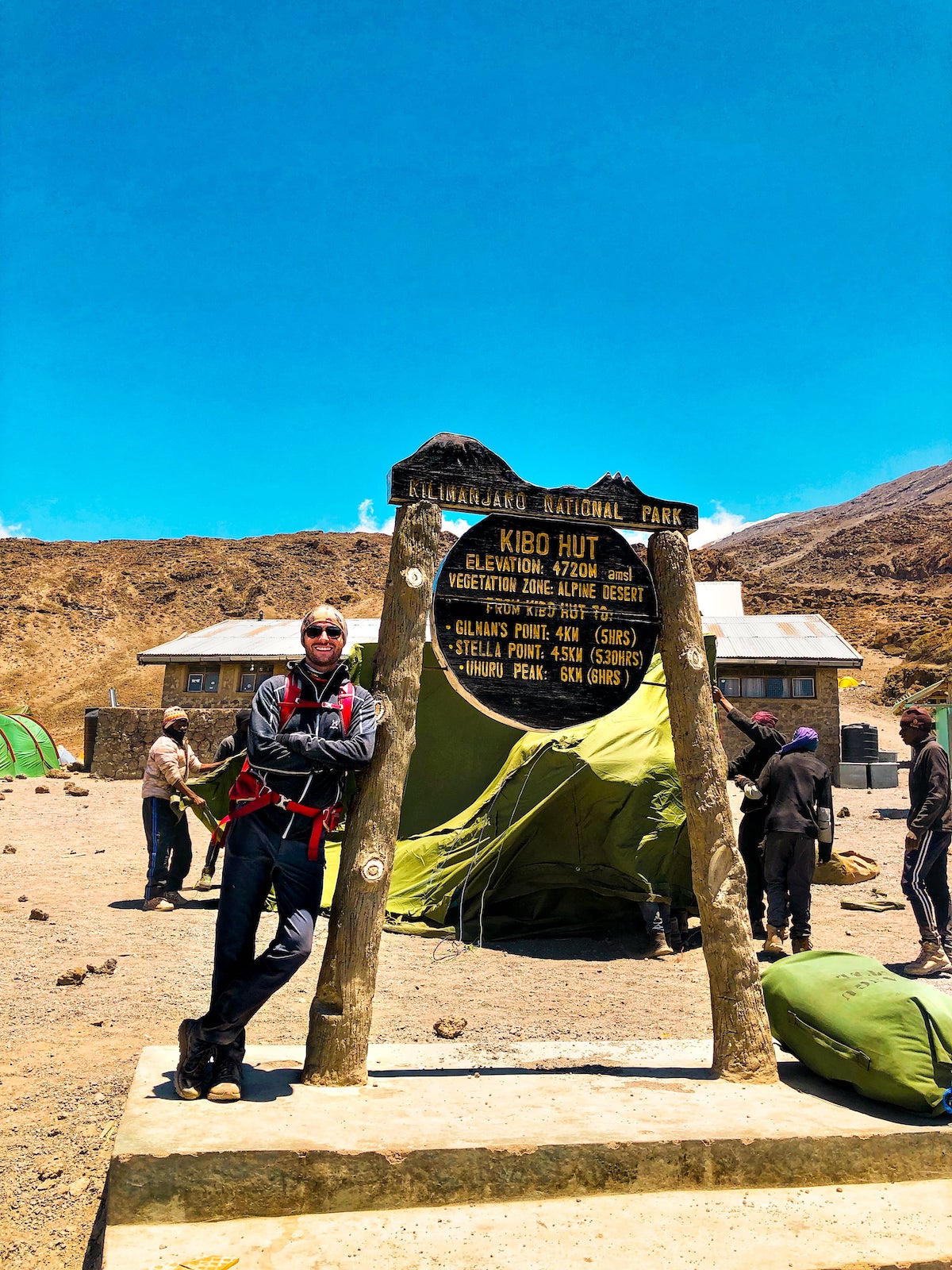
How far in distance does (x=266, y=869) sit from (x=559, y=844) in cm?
445

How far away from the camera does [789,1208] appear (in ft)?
9.97

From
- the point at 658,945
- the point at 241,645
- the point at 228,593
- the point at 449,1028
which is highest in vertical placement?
the point at 228,593

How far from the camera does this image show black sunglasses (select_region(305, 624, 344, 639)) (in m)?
3.54

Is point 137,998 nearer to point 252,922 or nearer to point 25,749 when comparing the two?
point 252,922

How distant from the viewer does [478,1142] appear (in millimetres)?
3045

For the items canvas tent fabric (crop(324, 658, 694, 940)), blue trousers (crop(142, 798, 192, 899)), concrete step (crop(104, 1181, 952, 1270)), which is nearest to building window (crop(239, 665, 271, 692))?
blue trousers (crop(142, 798, 192, 899))

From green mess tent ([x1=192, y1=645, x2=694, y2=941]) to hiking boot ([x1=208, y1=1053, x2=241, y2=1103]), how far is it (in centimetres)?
416

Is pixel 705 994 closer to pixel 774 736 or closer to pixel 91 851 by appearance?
pixel 774 736

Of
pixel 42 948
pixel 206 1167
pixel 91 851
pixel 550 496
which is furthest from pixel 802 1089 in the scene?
pixel 91 851

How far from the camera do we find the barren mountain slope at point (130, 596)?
51000 millimetres

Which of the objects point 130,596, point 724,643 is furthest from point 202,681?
point 130,596

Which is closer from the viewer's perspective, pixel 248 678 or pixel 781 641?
pixel 781 641

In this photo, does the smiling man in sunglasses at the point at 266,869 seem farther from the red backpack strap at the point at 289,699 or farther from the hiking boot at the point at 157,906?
the hiking boot at the point at 157,906

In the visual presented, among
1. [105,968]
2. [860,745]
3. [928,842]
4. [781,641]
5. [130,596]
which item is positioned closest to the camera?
[105,968]
